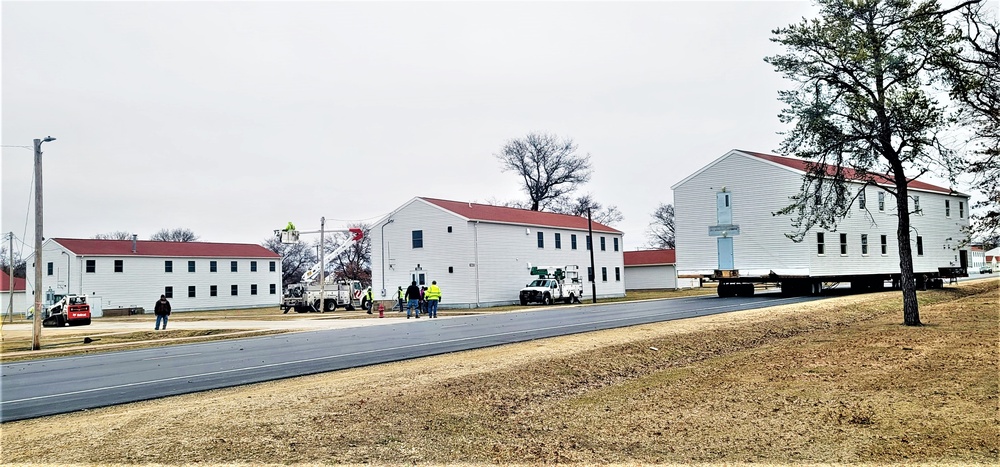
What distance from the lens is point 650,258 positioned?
80125mm

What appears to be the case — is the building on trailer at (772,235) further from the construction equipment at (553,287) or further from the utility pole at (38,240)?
the utility pole at (38,240)

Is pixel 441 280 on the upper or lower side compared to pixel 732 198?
lower

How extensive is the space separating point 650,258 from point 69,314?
52.8m

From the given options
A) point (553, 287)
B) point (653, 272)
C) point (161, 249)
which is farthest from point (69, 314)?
point (653, 272)

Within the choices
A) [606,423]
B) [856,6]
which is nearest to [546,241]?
[856,6]

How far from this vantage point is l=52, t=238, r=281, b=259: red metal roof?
66750 millimetres

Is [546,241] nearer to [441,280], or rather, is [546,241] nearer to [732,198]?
[441,280]

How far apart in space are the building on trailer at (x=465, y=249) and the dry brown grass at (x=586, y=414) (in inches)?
1290

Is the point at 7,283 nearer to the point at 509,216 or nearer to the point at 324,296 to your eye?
the point at 324,296

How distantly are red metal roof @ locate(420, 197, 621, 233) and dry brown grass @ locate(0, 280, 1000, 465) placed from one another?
3465 centimetres

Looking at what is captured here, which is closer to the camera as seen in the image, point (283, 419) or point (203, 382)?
point (283, 419)

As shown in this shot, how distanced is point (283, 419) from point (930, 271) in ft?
137

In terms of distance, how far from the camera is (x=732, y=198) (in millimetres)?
39125

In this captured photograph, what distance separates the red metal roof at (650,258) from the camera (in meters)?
78.1
